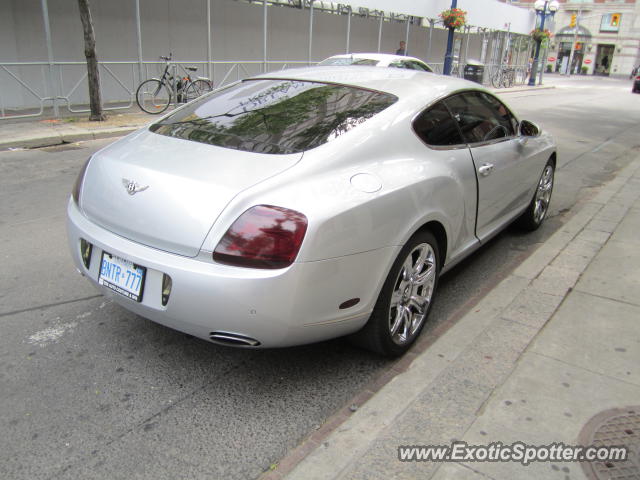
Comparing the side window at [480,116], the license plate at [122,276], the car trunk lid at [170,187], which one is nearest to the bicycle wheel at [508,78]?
the side window at [480,116]

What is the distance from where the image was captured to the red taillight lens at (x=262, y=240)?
2525 mm

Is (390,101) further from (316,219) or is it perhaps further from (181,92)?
(181,92)

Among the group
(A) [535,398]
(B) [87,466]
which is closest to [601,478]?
(A) [535,398]

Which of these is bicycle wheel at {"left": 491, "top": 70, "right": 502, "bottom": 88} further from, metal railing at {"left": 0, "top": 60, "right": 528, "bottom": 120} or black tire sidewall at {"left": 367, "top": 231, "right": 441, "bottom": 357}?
black tire sidewall at {"left": 367, "top": 231, "right": 441, "bottom": 357}

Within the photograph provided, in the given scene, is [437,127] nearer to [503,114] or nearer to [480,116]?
[480,116]

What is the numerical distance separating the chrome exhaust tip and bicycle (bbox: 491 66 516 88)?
29.7 meters

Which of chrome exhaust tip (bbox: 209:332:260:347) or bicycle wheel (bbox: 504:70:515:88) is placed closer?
chrome exhaust tip (bbox: 209:332:260:347)

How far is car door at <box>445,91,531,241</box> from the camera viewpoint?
3.97m

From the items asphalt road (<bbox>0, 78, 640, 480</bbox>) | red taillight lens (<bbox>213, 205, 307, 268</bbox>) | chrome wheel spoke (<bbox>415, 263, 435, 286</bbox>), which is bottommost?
→ asphalt road (<bbox>0, 78, 640, 480</bbox>)

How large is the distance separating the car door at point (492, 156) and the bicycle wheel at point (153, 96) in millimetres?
10557

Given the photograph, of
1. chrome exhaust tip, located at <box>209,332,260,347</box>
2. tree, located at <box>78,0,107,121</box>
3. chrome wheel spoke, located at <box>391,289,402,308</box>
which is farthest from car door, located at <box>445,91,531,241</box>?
tree, located at <box>78,0,107,121</box>

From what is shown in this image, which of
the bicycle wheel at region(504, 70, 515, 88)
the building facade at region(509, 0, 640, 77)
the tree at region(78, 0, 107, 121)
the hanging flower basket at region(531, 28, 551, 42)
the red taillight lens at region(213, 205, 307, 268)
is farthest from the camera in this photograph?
the building facade at region(509, 0, 640, 77)

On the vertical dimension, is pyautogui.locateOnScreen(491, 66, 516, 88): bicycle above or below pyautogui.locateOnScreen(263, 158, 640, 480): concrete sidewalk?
above

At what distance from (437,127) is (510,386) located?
1.65 m
